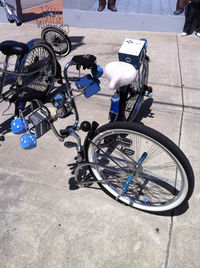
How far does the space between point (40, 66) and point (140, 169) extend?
2575 mm

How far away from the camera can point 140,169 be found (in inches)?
79.9

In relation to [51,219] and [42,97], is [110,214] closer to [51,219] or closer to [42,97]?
[51,219]

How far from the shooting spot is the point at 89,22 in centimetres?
796

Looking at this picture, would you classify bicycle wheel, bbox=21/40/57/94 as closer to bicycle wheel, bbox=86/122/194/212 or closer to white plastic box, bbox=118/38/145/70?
white plastic box, bbox=118/38/145/70

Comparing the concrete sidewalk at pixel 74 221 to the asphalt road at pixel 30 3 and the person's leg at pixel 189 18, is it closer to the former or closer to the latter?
the person's leg at pixel 189 18

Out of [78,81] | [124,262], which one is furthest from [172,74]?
[124,262]

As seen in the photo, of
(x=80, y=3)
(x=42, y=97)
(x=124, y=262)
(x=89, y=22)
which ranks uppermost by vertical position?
(x=80, y=3)

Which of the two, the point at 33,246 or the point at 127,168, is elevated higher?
the point at 127,168

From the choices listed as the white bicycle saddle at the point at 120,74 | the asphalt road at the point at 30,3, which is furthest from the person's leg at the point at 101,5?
the white bicycle saddle at the point at 120,74

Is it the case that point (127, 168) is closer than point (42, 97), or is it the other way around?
point (127, 168)

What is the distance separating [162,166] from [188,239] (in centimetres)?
84

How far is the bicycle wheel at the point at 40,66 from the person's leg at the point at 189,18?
5065 millimetres

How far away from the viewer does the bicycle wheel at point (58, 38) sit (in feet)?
17.0

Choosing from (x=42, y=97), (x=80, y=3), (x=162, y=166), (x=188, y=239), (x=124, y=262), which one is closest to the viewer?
(x=124, y=262)
